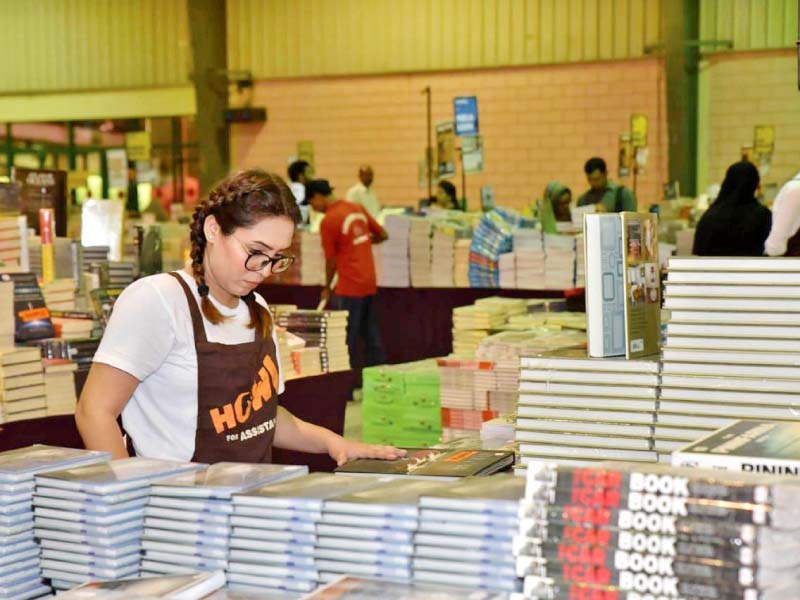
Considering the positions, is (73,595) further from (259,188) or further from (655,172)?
(655,172)

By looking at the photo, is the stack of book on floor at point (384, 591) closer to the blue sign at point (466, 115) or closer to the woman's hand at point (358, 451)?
the woman's hand at point (358, 451)

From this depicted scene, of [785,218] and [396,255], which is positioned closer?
[785,218]

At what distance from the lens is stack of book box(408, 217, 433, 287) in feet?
29.8

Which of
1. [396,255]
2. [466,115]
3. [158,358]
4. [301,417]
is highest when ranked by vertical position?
[466,115]

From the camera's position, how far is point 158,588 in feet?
5.29

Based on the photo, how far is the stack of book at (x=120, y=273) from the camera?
264 inches

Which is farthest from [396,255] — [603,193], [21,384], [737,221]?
[21,384]

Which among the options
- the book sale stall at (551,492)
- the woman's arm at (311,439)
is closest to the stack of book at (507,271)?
the book sale stall at (551,492)

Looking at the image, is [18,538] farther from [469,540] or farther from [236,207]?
[236,207]

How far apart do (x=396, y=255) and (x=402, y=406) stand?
326 centimetres

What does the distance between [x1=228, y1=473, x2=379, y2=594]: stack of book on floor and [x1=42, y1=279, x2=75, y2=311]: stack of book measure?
4192 mm

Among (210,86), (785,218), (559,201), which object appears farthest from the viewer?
(210,86)

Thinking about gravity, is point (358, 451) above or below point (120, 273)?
below

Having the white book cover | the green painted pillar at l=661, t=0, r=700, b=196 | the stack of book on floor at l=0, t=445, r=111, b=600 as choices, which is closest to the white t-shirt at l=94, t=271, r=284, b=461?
the stack of book on floor at l=0, t=445, r=111, b=600
